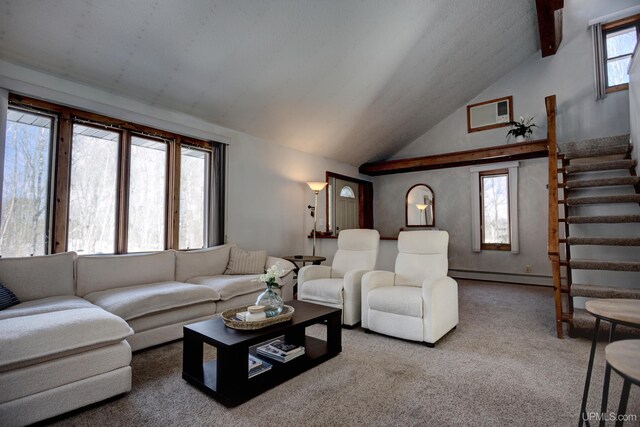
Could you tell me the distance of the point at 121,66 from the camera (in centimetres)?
309

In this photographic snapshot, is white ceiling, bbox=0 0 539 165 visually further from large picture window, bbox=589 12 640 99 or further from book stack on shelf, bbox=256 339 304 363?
book stack on shelf, bbox=256 339 304 363

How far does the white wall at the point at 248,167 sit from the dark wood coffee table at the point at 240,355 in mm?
2409

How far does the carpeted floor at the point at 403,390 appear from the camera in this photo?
5.54ft

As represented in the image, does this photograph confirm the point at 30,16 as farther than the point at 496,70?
No

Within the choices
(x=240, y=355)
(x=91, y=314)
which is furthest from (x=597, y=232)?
(x=91, y=314)

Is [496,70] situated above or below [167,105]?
above

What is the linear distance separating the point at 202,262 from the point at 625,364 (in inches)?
141

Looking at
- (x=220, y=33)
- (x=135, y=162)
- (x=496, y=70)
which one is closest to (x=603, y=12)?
(x=496, y=70)

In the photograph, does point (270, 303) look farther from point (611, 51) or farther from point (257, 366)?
point (611, 51)

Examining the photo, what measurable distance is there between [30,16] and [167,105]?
141cm

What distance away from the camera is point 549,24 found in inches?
184

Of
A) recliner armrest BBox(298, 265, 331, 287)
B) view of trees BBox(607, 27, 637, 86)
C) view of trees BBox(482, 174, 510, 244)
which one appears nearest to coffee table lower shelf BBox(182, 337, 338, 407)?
A: recliner armrest BBox(298, 265, 331, 287)

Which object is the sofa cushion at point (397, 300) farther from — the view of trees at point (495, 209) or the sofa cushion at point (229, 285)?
the view of trees at point (495, 209)

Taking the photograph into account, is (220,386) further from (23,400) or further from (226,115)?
(226,115)
